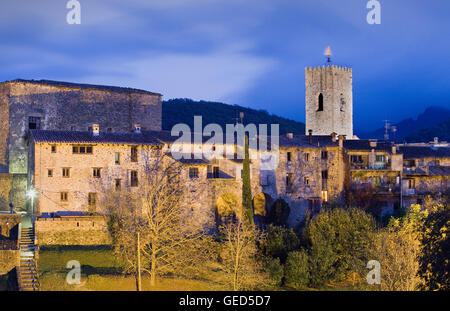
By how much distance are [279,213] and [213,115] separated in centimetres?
5290

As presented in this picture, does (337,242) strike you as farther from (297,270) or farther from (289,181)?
(289,181)

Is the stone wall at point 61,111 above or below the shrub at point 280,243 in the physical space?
above

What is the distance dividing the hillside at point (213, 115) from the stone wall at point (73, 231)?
1786 inches

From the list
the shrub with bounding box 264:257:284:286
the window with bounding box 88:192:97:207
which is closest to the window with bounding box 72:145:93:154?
the window with bounding box 88:192:97:207

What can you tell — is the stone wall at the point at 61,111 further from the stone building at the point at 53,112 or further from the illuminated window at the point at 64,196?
the illuminated window at the point at 64,196

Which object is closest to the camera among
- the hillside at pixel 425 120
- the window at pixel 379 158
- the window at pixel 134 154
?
the window at pixel 134 154

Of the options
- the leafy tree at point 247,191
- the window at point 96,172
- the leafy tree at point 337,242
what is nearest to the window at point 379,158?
the leafy tree at point 337,242

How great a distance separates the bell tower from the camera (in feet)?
225

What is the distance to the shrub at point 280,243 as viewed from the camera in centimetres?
3866

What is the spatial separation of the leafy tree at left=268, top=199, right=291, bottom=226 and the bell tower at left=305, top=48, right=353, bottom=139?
77.4ft

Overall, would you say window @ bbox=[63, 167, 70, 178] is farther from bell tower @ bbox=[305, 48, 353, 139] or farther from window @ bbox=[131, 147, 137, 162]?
bell tower @ bbox=[305, 48, 353, 139]

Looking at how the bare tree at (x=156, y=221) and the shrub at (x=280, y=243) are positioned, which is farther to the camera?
the shrub at (x=280, y=243)

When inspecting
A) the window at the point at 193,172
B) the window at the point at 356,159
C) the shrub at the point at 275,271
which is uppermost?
the window at the point at 356,159

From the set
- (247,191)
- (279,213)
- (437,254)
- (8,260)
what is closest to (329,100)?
(279,213)
